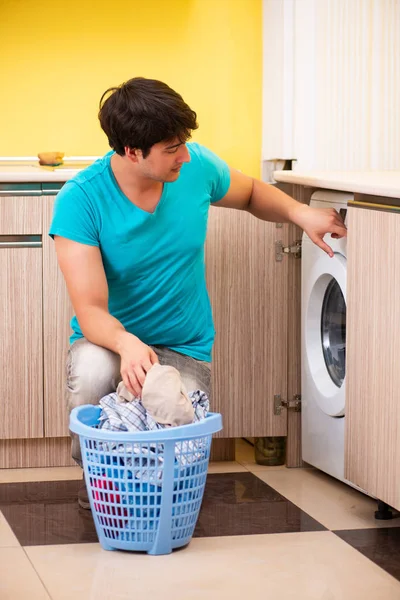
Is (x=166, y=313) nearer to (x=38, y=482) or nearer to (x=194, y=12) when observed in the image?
(x=38, y=482)

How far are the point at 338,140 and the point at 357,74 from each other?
222 mm

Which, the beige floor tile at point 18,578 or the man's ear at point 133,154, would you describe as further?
the man's ear at point 133,154

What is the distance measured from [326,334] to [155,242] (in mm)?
699

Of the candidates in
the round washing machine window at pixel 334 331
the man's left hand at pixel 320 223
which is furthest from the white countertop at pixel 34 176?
the round washing machine window at pixel 334 331

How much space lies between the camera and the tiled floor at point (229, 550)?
2.07 m

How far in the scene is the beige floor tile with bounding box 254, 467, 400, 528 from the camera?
251cm

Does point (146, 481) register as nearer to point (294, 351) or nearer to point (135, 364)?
point (135, 364)

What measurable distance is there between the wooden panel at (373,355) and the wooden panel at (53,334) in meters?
0.90

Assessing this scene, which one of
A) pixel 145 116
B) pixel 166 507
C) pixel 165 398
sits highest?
pixel 145 116

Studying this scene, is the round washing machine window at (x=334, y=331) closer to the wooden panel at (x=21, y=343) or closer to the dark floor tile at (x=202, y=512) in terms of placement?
the dark floor tile at (x=202, y=512)

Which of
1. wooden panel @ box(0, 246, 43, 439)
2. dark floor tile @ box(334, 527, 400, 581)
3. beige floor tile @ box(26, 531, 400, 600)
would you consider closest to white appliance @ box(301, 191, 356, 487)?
dark floor tile @ box(334, 527, 400, 581)

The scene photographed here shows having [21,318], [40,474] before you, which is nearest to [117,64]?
[21,318]

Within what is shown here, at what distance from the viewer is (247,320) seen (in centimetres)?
301

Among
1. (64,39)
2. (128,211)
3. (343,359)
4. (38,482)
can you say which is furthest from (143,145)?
(64,39)
